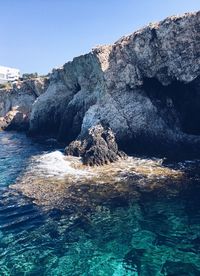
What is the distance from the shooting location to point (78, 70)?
46.2 metres

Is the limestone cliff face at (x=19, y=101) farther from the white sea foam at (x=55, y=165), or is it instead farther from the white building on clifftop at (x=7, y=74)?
the white building on clifftop at (x=7, y=74)

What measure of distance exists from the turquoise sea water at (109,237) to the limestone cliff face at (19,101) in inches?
1817

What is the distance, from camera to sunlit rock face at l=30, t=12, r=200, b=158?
103 ft

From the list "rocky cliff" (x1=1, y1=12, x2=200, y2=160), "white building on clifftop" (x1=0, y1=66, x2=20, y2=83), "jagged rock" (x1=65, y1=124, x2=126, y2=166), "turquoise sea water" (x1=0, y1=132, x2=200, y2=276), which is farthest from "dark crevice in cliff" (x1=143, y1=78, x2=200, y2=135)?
"white building on clifftop" (x1=0, y1=66, x2=20, y2=83)

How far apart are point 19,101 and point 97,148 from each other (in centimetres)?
4857

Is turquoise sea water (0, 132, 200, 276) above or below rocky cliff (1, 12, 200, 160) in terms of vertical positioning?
below

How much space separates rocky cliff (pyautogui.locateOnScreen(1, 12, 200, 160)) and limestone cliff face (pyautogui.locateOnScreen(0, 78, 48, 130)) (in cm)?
3031

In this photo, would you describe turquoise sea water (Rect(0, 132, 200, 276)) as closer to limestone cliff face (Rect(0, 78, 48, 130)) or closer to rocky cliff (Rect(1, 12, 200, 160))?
rocky cliff (Rect(1, 12, 200, 160))

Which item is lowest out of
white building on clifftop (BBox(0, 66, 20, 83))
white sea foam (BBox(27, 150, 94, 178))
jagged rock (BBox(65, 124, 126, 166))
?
white sea foam (BBox(27, 150, 94, 178))

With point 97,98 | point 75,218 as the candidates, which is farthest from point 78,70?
point 75,218

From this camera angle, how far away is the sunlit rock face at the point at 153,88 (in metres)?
31.3

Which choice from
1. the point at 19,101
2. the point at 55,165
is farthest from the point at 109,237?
the point at 19,101

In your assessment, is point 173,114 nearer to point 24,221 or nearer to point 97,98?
point 97,98

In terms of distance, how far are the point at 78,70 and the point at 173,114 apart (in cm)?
1711
